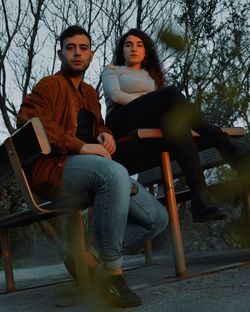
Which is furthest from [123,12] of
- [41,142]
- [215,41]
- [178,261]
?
[215,41]

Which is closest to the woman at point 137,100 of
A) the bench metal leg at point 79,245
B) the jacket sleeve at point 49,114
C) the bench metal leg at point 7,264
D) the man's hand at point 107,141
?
the man's hand at point 107,141

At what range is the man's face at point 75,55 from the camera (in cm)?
200

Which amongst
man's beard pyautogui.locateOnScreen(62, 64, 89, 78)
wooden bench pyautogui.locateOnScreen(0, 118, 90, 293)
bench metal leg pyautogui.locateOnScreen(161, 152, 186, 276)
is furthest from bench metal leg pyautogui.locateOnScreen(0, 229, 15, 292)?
man's beard pyautogui.locateOnScreen(62, 64, 89, 78)

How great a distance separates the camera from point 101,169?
71.2 inches

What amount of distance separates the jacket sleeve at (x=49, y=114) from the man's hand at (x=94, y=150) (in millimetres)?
A: 17

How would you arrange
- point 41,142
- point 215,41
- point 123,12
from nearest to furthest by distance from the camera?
1. point 215,41
2. point 41,142
3. point 123,12

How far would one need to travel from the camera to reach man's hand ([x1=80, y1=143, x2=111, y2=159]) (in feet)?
6.21

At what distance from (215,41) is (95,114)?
4.99ft

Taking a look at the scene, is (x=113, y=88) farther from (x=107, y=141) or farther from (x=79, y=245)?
(x=79, y=245)

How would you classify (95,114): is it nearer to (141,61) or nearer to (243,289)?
(141,61)

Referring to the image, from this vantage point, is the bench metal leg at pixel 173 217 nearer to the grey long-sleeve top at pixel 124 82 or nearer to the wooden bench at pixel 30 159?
the grey long-sleeve top at pixel 124 82

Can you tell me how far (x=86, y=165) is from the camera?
1824 millimetres

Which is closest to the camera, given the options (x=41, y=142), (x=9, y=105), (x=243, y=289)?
(x=41, y=142)

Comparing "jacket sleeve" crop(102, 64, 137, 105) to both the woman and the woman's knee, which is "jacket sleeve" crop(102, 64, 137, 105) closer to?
the woman
